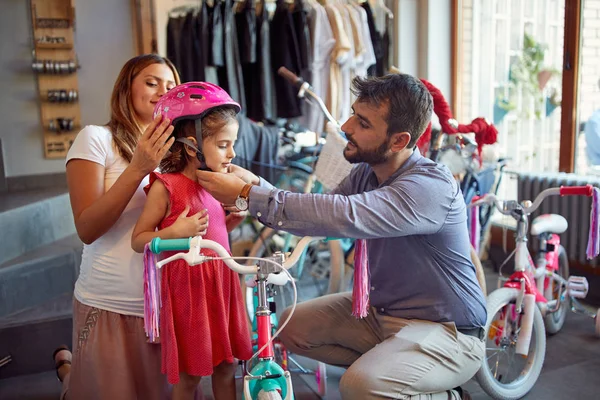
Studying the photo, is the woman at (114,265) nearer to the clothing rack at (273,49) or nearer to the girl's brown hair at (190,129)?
the girl's brown hair at (190,129)

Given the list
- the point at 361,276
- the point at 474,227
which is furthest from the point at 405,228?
the point at 474,227

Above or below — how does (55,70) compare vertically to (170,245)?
above

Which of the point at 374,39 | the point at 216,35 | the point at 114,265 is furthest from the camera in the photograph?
the point at 374,39

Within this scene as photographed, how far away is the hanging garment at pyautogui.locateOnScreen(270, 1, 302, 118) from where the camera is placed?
13.2ft

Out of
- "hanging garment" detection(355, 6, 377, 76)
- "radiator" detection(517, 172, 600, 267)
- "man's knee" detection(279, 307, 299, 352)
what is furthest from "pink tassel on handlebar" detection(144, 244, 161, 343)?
"hanging garment" detection(355, 6, 377, 76)

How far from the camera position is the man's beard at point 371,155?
1.67 metres

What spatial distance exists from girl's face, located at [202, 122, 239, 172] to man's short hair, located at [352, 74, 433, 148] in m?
0.43

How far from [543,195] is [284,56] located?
2.32 m

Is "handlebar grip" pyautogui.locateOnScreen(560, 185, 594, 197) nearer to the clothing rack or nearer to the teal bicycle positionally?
the teal bicycle

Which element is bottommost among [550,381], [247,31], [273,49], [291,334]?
[550,381]

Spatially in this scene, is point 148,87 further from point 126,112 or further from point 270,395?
point 270,395

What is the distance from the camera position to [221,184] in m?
1.44

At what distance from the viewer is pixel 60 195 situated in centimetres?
369

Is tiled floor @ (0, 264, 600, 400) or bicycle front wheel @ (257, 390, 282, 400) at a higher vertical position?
bicycle front wheel @ (257, 390, 282, 400)
